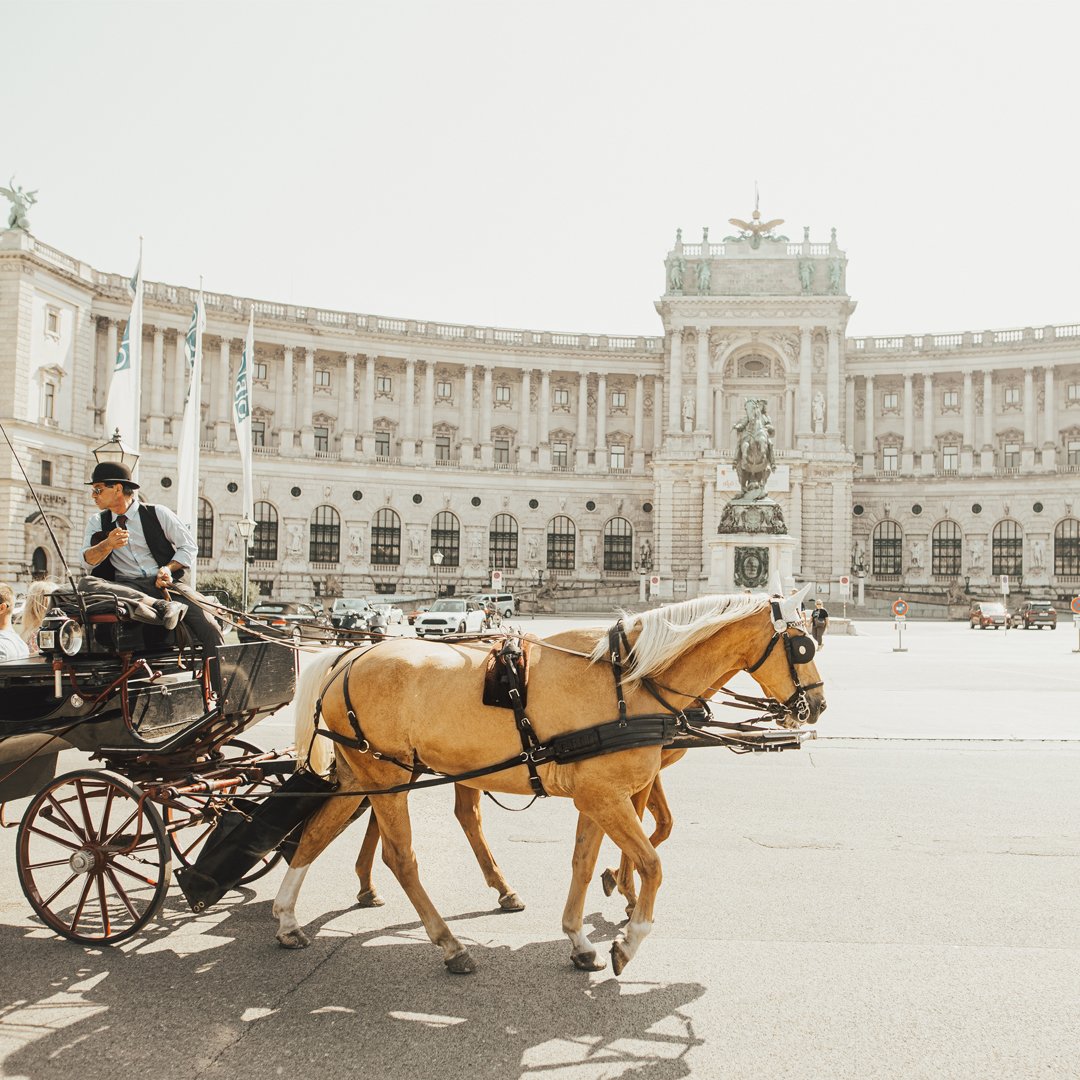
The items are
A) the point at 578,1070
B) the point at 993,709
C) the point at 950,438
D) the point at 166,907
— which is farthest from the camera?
the point at 950,438

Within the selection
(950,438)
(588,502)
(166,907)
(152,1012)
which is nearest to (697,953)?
(152,1012)

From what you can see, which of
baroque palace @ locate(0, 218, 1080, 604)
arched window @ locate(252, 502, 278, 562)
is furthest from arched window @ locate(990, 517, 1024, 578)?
arched window @ locate(252, 502, 278, 562)

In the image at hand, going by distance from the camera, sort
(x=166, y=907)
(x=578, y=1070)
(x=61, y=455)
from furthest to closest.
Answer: (x=61, y=455), (x=166, y=907), (x=578, y=1070)

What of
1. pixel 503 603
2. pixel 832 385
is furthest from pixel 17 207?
pixel 832 385

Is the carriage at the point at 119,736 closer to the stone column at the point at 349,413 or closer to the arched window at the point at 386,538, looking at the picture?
the arched window at the point at 386,538

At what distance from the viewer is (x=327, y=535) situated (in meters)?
67.6

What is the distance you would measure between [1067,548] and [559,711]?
71.2 meters

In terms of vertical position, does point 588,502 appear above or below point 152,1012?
above

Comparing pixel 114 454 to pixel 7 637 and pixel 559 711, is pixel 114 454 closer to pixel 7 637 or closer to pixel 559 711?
pixel 7 637

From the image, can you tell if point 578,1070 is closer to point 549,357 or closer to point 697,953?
point 697,953

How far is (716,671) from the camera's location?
240 inches

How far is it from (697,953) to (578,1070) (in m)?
1.63

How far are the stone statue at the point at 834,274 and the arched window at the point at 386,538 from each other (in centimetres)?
3443

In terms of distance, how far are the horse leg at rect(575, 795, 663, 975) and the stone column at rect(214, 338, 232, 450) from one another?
63.6m
